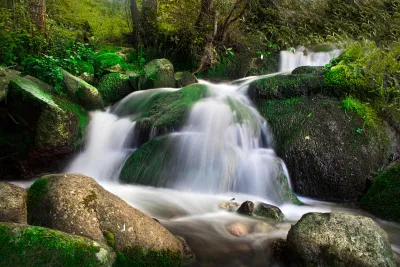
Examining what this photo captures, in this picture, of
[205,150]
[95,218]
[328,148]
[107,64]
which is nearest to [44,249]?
[95,218]

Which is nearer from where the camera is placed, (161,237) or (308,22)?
(161,237)

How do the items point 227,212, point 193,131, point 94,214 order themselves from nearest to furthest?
point 94,214
point 227,212
point 193,131

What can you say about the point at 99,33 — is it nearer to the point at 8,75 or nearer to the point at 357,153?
the point at 8,75

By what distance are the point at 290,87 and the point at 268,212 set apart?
330cm

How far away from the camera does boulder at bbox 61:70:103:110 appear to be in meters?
6.38

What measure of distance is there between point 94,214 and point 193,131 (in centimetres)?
353

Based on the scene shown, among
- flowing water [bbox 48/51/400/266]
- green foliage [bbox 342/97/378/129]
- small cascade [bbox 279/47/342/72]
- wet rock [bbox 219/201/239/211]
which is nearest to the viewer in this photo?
flowing water [bbox 48/51/400/266]

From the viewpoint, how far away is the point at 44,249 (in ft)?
7.19

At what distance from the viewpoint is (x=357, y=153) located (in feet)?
18.6

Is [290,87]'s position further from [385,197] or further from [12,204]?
[12,204]

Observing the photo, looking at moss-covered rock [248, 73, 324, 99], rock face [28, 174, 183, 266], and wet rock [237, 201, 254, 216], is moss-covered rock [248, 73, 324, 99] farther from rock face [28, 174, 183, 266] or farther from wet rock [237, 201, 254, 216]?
rock face [28, 174, 183, 266]

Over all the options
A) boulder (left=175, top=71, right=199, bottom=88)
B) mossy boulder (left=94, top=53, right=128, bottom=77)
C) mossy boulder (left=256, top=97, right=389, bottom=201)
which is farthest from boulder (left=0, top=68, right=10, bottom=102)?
mossy boulder (left=256, top=97, right=389, bottom=201)

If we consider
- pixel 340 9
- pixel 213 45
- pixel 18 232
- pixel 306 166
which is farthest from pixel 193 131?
pixel 340 9

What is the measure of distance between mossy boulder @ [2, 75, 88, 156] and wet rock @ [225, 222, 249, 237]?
11.3 ft
